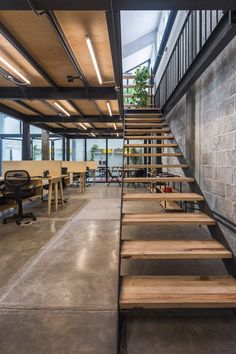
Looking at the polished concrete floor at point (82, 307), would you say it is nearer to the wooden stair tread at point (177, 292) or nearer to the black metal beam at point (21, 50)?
the wooden stair tread at point (177, 292)

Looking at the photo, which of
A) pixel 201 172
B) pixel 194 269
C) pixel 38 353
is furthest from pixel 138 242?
pixel 201 172

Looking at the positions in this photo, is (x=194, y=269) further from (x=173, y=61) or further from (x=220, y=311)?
(x=173, y=61)

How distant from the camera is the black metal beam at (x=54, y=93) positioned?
569 centimetres

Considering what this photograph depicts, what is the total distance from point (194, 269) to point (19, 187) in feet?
11.3

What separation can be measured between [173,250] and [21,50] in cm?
372

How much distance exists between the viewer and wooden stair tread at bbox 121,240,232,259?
6.58ft

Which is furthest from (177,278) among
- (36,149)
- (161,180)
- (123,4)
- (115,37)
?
(36,149)

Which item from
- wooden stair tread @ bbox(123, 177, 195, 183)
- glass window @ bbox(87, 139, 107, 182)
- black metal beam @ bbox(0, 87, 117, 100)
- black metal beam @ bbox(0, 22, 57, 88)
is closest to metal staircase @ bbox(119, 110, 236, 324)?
wooden stair tread @ bbox(123, 177, 195, 183)

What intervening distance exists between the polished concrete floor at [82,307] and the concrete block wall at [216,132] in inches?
32.1

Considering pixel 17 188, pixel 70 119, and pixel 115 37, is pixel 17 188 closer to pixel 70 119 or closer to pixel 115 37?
pixel 115 37

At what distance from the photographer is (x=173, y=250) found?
6.82 ft

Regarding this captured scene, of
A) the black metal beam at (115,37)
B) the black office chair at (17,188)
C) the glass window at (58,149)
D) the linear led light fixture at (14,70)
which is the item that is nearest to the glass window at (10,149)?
the glass window at (58,149)

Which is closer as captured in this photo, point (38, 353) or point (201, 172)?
point (38, 353)

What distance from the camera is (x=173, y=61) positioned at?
17.1 feet
